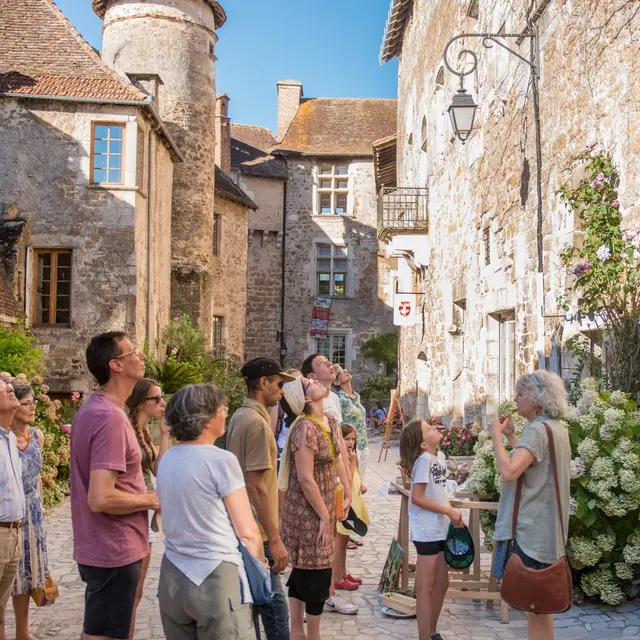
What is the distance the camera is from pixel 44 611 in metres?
5.89

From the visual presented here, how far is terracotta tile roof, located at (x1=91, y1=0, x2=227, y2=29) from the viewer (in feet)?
72.5

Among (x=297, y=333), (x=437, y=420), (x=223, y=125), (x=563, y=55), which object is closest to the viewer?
(x=563, y=55)

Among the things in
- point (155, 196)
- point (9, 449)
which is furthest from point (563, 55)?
point (155, 196)

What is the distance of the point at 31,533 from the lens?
514 centimetres

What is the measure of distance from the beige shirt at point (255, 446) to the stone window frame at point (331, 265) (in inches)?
1038

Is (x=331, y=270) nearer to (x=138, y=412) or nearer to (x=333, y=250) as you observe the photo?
(x=333, y=250)

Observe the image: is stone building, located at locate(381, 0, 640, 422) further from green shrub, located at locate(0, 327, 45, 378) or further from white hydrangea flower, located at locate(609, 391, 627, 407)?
green shrub, located at locate(0, 327, 45, 378)

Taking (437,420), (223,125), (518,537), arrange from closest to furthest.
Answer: (518,537), (437,420), (223,125)

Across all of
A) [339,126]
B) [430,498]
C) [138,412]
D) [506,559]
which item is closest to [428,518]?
[430,498]

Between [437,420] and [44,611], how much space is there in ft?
29.2

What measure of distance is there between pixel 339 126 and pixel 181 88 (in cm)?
1137

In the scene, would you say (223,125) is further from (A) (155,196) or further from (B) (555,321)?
(B) (555,321)

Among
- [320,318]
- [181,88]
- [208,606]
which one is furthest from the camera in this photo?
[320,318]

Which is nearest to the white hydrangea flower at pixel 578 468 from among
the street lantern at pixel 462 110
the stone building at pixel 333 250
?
the street lantern at pixel 462 110
